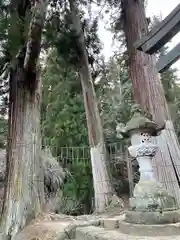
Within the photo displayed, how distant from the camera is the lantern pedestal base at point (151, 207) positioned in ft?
6.86

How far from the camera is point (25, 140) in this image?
156 inches

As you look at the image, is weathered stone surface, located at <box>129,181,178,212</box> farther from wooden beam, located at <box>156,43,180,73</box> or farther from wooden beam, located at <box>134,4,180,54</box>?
wooden beam, located at <box>134,4,180,54</box>

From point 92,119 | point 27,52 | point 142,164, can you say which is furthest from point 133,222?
point 92,119

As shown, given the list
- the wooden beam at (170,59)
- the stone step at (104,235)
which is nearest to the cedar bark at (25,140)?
the stone step at (104,235)

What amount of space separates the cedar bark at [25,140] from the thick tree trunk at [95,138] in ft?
4.12

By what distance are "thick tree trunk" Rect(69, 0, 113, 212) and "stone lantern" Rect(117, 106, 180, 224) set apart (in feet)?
8.18

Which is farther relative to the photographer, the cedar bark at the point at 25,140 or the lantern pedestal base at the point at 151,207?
the cedar bark at the point at 25,140

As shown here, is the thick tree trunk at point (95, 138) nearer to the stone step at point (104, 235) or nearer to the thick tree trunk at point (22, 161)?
the thick tree trunk at point (22, 161)

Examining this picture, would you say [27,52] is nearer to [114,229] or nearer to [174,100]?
[114,229]

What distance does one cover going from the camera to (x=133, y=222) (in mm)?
2166

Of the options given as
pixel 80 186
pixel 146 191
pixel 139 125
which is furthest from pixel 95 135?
pixel 146 191

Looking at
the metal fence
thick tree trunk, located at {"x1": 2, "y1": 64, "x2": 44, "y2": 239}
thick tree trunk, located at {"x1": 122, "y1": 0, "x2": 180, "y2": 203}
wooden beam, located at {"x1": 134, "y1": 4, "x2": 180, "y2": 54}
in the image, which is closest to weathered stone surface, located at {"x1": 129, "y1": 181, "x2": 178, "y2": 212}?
wooden beam, located at {"x1": 134, "y1": 4, "x2": 180, "y2": 54}

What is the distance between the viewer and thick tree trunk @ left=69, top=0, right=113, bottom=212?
15.6ft

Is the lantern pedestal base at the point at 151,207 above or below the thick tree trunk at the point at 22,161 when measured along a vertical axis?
below
